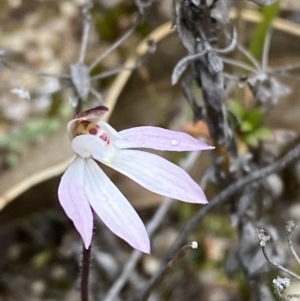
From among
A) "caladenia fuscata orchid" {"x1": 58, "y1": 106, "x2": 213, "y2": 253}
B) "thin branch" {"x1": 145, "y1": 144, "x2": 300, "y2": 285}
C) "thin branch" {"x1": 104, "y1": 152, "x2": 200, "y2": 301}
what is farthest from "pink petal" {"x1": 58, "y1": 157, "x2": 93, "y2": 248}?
"thin branch" {"x1": 104, "y1": 152, "x2": 200, "y2": 301}

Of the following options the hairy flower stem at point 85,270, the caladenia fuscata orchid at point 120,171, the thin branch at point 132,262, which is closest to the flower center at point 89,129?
the caladenia fuscata orchid at point 120,171

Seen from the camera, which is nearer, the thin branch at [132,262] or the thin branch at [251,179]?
the thin branch at [251,179]

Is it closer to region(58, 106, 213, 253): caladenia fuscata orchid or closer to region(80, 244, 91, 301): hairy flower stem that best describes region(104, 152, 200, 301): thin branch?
region(80, 244, 91, 301): hairy flower stem

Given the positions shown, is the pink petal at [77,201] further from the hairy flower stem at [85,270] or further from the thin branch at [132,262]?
the thin branch at [132,262]

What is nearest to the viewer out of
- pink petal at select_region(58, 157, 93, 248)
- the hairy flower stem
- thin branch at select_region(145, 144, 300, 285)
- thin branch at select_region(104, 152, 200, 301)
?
pink petal at select_region(58, 157, 93, 248)

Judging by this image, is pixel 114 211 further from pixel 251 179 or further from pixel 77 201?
pixel 251 179
